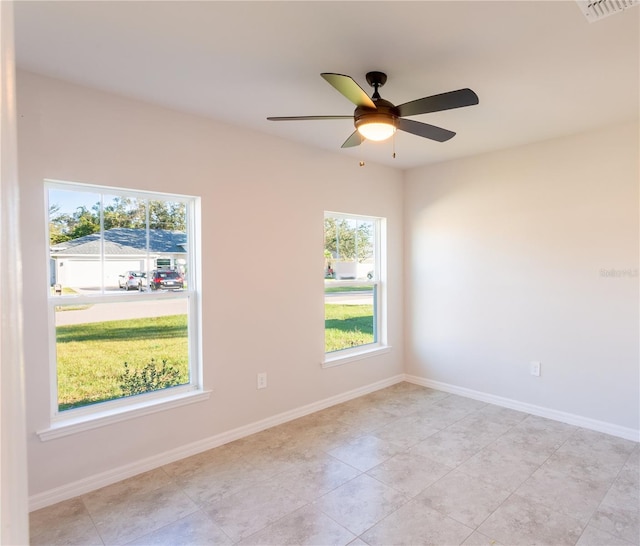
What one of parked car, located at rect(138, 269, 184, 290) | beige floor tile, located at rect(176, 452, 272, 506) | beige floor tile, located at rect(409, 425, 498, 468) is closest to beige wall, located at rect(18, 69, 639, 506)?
parked car, located at rect(138, 269, 184, 290)

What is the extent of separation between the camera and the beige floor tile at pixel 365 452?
2.70 m

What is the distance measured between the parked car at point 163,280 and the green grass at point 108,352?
23 centimetres

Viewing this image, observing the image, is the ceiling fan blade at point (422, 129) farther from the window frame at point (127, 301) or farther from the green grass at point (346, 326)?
the green grass at point (346, 326)

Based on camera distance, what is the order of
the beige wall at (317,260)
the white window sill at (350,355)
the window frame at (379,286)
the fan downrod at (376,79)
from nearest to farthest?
the fan downrod at (376,79)
the beige wall at (317,260)
the white window sill at (350,355)
the window frame at (379,286)

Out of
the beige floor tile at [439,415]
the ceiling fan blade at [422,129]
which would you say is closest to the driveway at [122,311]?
the ceiling fan blade at [422,129]

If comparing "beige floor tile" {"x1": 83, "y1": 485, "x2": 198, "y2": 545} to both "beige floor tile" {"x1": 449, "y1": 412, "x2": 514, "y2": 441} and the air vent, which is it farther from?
the air vent

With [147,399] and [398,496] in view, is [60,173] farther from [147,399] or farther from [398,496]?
[398,496]

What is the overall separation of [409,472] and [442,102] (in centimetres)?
232

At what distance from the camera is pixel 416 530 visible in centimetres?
202

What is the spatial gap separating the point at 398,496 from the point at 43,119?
10.2ft

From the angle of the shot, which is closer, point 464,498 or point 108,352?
point 464,498

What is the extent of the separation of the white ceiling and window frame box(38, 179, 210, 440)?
658 mm

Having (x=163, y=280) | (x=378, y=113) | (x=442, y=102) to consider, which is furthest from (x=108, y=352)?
(x=442, y=102)

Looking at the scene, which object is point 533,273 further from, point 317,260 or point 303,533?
point 303,533
